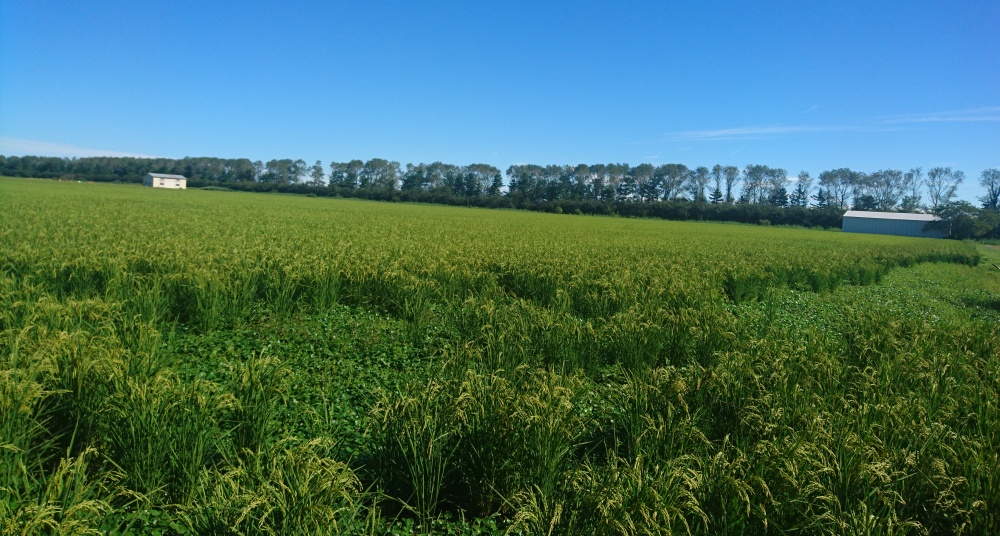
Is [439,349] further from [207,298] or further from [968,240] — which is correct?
[968,240]

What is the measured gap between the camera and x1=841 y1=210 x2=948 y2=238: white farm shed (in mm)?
85562

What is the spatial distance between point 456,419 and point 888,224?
10704cm

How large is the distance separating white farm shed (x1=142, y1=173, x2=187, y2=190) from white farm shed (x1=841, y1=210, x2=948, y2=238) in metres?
129

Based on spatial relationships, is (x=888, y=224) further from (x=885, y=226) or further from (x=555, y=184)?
(x=555, y=184)

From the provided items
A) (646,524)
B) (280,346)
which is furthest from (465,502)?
(280,346)

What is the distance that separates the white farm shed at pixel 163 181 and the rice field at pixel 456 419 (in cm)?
11528

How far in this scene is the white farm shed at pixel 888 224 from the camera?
8556 cm

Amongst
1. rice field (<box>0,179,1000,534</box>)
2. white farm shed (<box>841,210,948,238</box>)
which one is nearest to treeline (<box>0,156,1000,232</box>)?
white farm shed (<box>841,210,948,238</box>)

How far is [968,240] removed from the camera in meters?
73.8

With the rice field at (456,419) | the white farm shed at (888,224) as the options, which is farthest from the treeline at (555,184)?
the rice field at (456,419)

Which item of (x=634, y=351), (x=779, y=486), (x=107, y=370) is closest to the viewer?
(x=779, y=486)

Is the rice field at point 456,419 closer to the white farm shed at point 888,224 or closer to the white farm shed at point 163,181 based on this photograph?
the white farm shed at point 888,224

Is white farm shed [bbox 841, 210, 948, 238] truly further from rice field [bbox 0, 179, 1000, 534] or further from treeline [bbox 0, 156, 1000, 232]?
rice field [bbox 0, 179, 1000, 534]

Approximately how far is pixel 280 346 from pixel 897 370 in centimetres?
824
